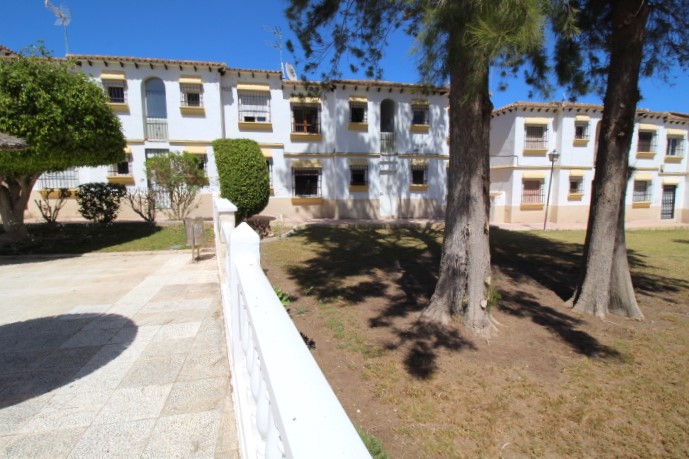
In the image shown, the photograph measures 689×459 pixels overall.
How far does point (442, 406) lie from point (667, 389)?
2.42m

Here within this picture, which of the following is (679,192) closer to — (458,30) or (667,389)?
(667,389)

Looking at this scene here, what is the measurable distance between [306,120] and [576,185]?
16149 millimetres

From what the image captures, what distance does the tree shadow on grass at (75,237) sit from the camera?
346 inches

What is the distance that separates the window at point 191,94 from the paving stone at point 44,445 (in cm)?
1608

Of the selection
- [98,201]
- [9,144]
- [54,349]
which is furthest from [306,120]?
[54,349]

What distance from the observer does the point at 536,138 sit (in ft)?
63.4

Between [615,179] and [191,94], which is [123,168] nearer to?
[191,94]

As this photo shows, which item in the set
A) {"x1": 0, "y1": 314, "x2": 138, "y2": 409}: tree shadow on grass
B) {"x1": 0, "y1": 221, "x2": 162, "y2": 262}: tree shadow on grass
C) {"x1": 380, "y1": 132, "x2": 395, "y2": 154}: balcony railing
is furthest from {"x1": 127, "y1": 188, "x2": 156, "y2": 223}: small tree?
{"x1": 380, "y1": 132, "x2": 395, "y2": 154}: balcony railing

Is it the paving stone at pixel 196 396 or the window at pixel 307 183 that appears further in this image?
the window at pixel 307 183

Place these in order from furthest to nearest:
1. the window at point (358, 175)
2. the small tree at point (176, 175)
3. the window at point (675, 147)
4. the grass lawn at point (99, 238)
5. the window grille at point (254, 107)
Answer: the window at point (675, 147), the window at point (358, 175), the window grille at point (254, 107), the small tree at point (176, 175), the grass lawn at point (99, 238)

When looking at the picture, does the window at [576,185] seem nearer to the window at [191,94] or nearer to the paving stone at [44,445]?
the window at [191,94]

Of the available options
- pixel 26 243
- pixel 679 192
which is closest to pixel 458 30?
pixel 26 243

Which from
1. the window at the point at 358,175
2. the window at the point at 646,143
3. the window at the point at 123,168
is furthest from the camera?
the window at the point at 646,143

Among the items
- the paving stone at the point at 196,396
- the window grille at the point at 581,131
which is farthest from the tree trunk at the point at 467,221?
the window grille at the point at 581,131
